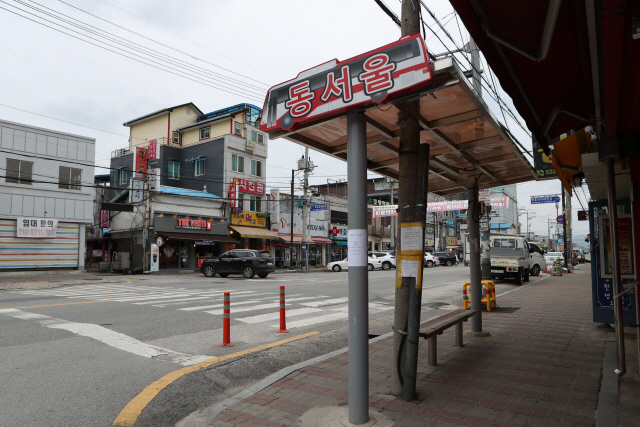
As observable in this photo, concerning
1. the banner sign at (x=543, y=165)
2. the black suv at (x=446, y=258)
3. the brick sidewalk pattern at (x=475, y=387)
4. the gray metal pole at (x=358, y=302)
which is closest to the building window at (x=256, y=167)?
the black suv at (x=446, y=258)

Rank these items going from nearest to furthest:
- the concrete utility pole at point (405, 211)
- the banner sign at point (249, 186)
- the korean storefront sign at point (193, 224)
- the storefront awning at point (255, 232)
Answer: the concrete utility pole at point (405, 211) < the korean storefront sign at point (193, 224) < the storefront awning at point (255, 232) < the banner sign at point (249, 186)

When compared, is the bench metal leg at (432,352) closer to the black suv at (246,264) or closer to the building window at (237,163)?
the black suv at (246,264)

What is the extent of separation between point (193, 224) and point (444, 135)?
28151 millimetres

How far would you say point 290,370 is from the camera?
5.64 m

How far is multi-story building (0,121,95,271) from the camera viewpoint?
24.5 metres

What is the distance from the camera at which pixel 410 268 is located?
4461mm

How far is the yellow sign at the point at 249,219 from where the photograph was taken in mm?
34938

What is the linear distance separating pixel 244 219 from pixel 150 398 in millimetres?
31042

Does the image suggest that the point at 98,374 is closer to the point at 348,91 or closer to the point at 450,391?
the point at 450,391

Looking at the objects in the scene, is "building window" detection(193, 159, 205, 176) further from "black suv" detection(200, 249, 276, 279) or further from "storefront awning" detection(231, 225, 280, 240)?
"black suv" detection(200, 249, 276, 279)

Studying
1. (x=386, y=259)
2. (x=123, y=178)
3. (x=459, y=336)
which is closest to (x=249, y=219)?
(x=386, y=259)

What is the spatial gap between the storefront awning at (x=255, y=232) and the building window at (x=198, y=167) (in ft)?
22.7

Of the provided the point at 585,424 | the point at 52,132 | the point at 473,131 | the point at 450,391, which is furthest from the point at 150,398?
the point at 52,132

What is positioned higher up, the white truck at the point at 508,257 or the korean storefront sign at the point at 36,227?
the korean storefront sign at the point at 36,227
